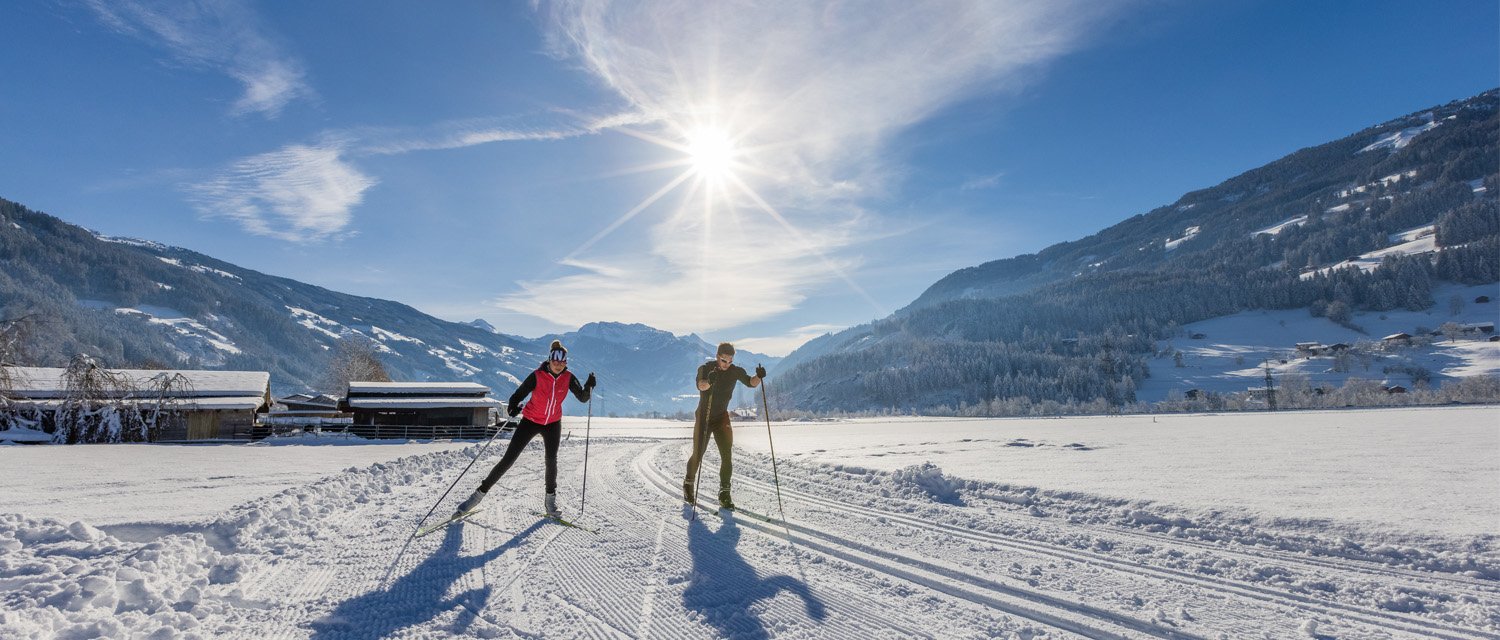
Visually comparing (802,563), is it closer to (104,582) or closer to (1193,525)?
(1193,525)

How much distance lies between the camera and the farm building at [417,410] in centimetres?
4272

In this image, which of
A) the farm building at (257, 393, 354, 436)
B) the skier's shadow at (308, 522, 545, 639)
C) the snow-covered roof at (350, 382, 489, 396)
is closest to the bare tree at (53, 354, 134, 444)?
the farm building at (257, 393, 354, 436)

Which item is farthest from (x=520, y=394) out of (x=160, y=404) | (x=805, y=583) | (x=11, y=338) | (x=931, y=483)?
(x=160, y=404)

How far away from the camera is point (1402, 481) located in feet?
27.9

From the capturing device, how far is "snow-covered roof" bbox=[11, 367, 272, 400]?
35263 millimetres

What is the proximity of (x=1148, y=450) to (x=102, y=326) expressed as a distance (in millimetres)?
243398

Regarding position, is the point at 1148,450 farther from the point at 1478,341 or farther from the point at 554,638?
the point at 1478,341

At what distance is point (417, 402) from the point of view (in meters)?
43.6

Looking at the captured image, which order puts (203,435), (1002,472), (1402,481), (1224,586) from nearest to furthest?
(1224,586)
(1402,481)
(1002,472)
(203,435)

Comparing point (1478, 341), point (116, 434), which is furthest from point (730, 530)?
point (1478, 341)

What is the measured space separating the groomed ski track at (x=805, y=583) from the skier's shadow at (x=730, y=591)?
0.02 meters

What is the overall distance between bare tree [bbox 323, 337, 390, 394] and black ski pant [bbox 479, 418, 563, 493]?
6378cm

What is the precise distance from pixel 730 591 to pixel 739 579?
334 millimetres

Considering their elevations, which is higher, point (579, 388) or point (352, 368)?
point (352, 368)
